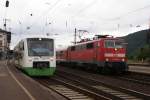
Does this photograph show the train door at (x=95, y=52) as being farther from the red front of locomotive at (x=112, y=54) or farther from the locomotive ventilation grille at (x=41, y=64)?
the locomotive ventilation grille at (x=41, y=64)

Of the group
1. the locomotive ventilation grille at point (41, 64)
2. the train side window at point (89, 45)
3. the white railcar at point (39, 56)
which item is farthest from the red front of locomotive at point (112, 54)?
the locomotive ventilation grille at point (41, 64)

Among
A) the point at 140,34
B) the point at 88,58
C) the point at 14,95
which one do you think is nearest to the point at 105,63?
the point at 88,58

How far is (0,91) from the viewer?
60.0 ft

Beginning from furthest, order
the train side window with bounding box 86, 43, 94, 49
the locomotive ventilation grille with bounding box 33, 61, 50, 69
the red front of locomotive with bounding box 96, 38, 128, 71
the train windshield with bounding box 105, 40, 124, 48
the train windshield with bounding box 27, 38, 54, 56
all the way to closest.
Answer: the train side window with bounding box 86, 43, 94, 49, the train windshield with bounding box 105, 40, 124, 48, the red front of locomotive with bounding box 96, 38, 128, 71, the train windshield with bounding box 27, 38, 54, 56, the locomotive ventilation grille with bounding box 33, 61, 50, 69

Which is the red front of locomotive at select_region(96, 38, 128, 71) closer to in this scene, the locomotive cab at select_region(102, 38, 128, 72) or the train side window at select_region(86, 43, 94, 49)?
the locomotive cab at select_region(102, 38, 128, 72)

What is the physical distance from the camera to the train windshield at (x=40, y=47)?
30595 mm

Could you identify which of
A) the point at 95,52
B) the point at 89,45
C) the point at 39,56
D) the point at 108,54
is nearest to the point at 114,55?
the point at 108,54

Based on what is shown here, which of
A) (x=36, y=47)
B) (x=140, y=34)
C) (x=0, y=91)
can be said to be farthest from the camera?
(x=140, y=34)

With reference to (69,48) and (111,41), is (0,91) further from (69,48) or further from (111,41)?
(69,48)

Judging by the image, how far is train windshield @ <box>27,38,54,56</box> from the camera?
100 ft

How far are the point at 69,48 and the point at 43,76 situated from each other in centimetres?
1881

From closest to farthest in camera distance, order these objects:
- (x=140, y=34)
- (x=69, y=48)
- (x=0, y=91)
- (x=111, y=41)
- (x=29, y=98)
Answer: (x=29, y=98), (x=0, y=91), (x=111, y=41), (x=69, y=48), (x=140, y=34)

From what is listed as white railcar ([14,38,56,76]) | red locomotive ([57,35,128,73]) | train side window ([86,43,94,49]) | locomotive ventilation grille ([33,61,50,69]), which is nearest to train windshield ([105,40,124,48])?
red locomotive ([57,35,128,73])

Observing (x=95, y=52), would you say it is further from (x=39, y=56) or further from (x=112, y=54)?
(x=39, y=56)
